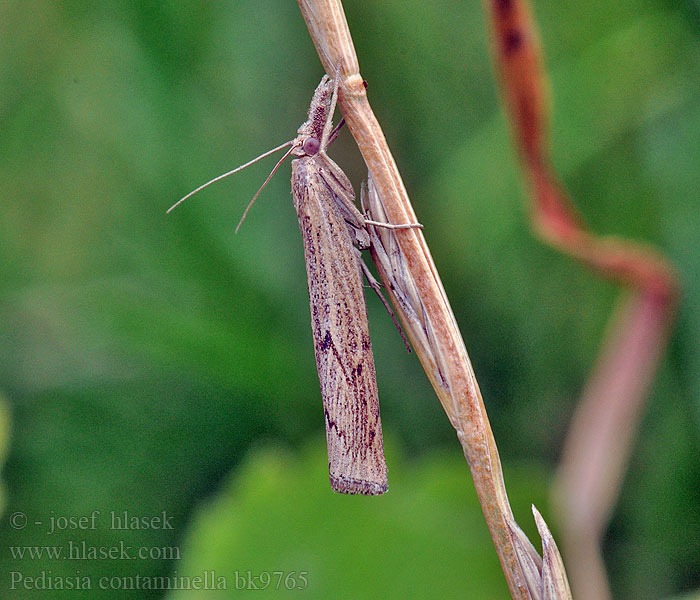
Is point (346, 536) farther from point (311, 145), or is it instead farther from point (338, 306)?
point (311, 145)

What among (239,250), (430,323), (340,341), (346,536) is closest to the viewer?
(430,323)

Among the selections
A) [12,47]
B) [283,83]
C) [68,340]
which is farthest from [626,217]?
[12,47]

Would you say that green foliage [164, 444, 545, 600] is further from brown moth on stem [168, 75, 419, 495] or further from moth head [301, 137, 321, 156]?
moth head [301, 137, 321, 156]

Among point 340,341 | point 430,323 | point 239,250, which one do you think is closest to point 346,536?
point 340,341

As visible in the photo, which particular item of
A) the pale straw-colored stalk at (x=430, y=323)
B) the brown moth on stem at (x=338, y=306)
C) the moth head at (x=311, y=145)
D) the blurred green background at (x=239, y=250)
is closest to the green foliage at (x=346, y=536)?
the blurred green background at (x=239, y=250)

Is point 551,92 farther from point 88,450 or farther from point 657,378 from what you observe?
point 88,450

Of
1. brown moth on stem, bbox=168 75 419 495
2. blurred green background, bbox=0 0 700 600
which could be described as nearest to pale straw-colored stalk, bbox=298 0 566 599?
brown moth on stem, bbox=168 75 419 495

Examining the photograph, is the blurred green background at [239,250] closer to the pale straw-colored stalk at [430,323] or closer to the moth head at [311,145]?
the moth head at [311,145]
